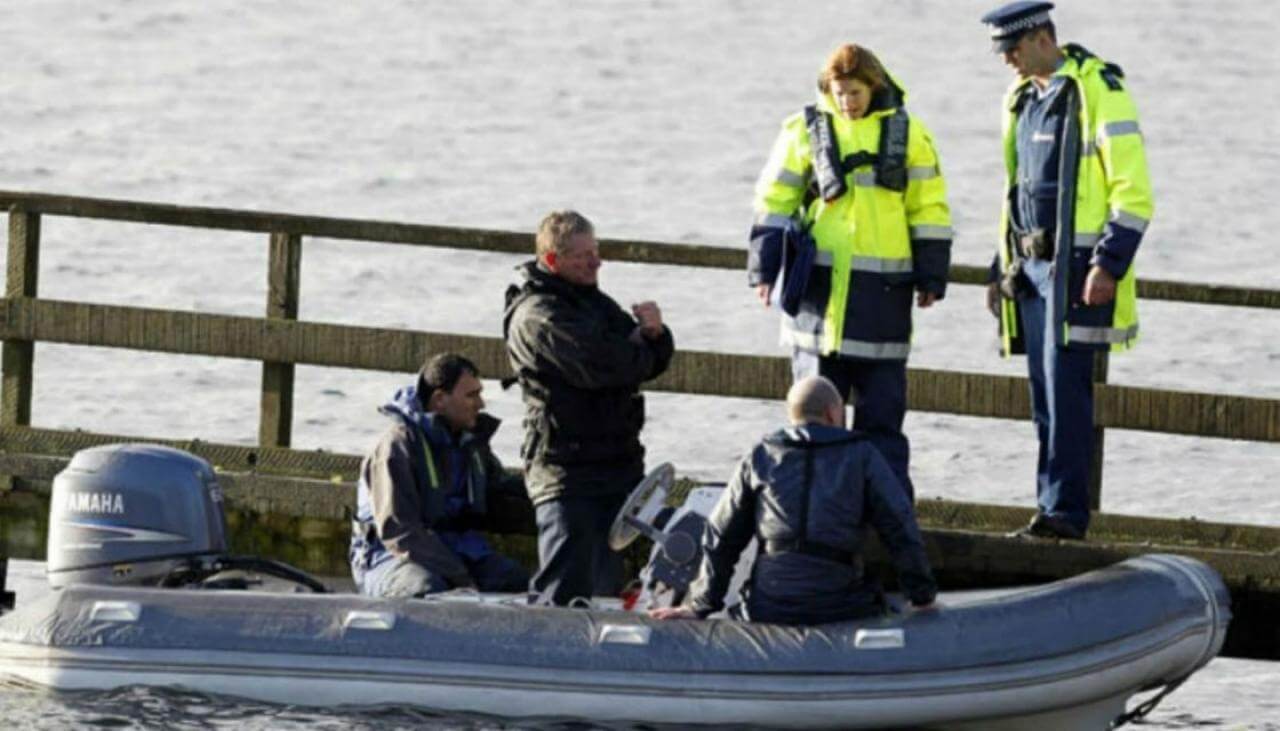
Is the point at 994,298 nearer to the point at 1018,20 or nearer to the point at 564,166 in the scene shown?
the point at 1018,20

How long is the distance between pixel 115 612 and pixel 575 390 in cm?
175

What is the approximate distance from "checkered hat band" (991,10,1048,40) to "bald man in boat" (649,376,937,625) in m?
1.62

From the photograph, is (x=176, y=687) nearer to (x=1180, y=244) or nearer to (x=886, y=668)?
(x=886, y=668)

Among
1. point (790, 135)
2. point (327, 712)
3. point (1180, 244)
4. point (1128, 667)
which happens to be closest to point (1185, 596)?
point (1128, 667)

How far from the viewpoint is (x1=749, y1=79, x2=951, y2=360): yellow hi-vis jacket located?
11.5 meters

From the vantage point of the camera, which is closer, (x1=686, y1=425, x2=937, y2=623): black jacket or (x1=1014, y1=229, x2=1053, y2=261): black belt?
(x1=686, y1=425, x2=937, y2=623): black jacket

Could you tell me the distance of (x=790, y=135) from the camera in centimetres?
1159

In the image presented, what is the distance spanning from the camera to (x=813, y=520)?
414 inches

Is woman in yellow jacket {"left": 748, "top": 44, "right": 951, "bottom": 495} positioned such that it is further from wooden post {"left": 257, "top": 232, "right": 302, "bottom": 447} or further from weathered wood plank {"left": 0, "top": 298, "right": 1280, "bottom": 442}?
wooden post {"left": 257, "top": 232, "right": 302, "bottom": 447}

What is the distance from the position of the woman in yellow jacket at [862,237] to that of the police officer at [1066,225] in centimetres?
35

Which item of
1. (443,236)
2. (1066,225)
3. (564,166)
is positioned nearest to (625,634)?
(1066,225)

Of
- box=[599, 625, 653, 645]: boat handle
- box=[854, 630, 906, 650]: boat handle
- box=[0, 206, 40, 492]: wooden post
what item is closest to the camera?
box=[854, 630, 906, 650]: boat handle

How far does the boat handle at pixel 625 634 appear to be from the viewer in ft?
35.6

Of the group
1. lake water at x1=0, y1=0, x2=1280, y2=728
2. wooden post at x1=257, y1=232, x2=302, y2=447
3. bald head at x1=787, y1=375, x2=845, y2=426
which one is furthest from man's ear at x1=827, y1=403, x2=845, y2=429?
lake water at x1=0, y1=0, x2=1280, y2=728
